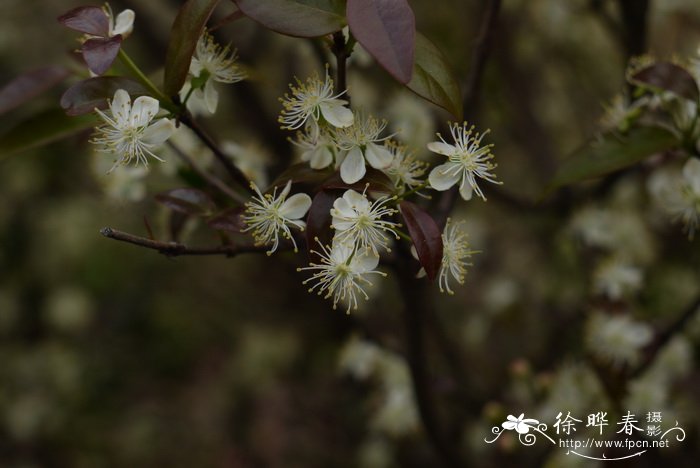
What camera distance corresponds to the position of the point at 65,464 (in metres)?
3.21

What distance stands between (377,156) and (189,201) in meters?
0.31

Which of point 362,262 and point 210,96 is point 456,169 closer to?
point 362,262

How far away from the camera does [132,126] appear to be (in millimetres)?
860

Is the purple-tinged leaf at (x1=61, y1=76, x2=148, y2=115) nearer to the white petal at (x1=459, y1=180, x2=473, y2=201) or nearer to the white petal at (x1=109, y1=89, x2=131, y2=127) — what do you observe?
the white petal at (x1=109, y1=89, x2=131, y2=127)

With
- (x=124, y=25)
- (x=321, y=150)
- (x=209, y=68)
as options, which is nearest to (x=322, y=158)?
(x=321, y=150)

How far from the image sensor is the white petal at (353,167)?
834 mm

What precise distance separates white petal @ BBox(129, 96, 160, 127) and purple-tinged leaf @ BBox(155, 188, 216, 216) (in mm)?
167

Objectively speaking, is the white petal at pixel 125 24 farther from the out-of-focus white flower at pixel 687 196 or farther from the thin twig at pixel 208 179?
the out-of-focus white flower at pixel 687 196

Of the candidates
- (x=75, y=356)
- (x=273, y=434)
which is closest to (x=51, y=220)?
(x=75, y=356)

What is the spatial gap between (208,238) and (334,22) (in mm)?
2656

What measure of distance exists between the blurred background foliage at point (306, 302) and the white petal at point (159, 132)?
1.37ft

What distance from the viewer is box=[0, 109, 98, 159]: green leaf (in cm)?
101

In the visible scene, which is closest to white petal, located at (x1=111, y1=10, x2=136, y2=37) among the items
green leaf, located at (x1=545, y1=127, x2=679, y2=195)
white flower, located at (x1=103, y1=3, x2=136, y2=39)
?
white flower, located at (x1=103, y1=3, x2=136, y2=39)

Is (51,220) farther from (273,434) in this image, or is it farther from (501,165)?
(501,165)
